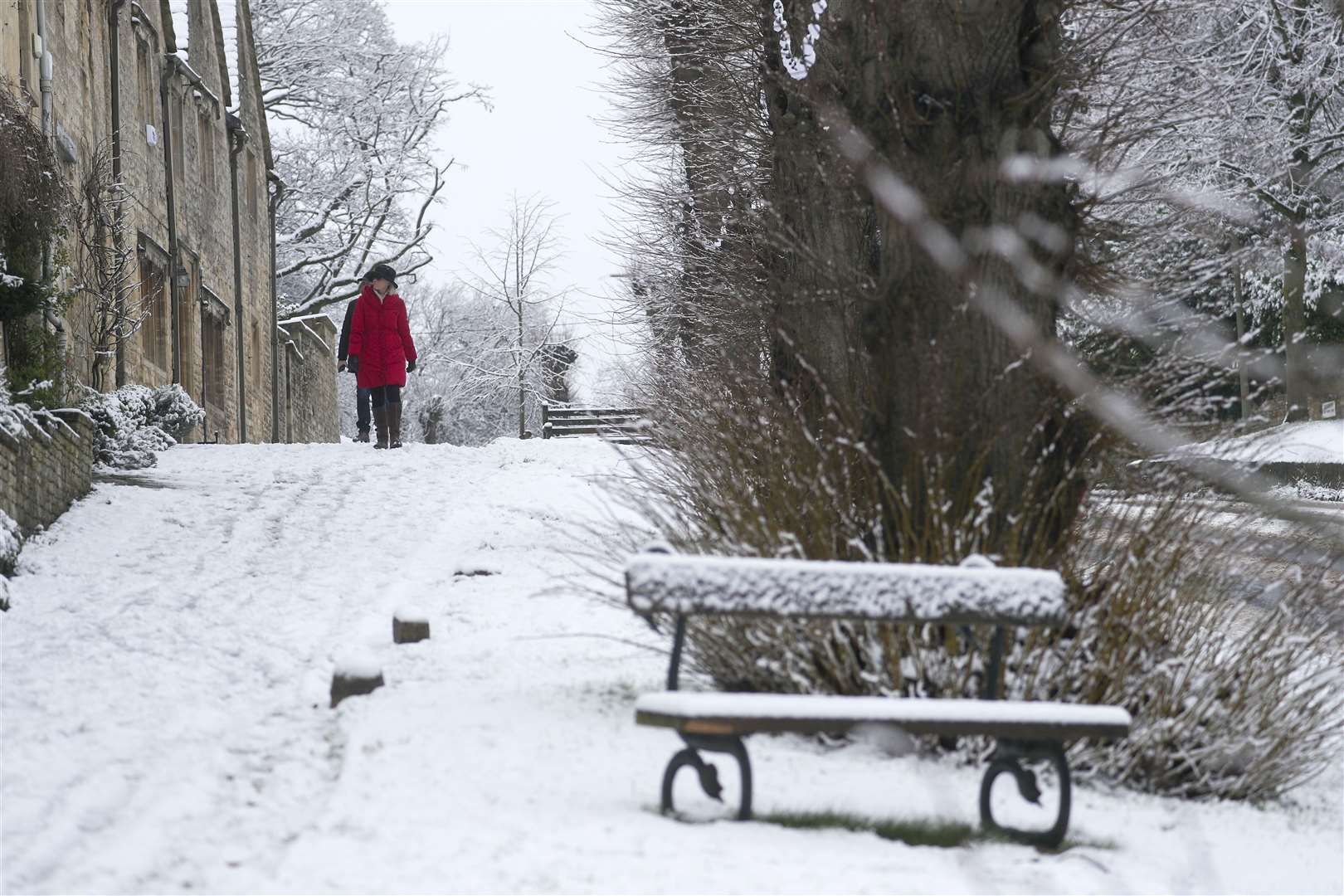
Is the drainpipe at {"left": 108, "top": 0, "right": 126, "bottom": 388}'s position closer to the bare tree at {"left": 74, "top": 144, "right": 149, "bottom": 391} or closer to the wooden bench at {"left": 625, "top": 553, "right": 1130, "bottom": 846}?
the bare tree at {"left": 74, "top": 144, "right": 149, "bottom": 391}

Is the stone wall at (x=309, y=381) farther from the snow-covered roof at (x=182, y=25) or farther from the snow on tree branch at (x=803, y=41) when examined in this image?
the snow on tree branch at (x=803, y=41)

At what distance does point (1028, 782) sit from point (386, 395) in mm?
12687

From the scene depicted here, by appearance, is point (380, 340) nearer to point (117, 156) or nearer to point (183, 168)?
point (117, 156)

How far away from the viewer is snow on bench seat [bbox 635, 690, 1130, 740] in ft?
14.6

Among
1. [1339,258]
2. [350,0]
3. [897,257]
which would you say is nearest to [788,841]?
[897,257]

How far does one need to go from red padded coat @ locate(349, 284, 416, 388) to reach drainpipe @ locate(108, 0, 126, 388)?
9.38 ft

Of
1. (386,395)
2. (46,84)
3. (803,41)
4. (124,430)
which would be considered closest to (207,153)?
(46,84)

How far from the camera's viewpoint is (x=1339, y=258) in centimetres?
2644

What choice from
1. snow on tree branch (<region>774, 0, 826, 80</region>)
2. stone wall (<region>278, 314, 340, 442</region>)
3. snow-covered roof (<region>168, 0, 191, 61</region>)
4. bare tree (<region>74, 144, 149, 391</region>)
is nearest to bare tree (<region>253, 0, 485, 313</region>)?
stone wall (<region>278, 314, 340, 442</region>)

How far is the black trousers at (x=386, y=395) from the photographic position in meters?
16.7

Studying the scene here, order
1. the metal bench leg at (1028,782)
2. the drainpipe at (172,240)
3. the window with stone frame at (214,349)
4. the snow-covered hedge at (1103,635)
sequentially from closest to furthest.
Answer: the metal bench leg at (1028,782) < the snow-covered hedge at (1103,635) < the drainpipe at (172,240) < the window with stone frame at (214,349)

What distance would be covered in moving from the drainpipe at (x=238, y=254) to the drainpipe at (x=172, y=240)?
4392mm

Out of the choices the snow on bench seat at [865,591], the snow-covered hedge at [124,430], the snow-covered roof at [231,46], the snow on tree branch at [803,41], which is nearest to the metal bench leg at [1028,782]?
the snow on bench seat at [865,591]

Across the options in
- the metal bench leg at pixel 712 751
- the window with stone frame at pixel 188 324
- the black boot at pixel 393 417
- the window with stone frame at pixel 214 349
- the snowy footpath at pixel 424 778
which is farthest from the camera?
the window with stone frame at pixel 214 349
